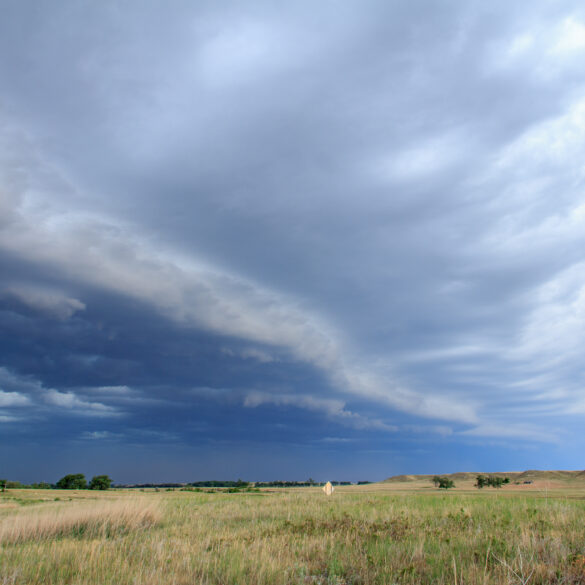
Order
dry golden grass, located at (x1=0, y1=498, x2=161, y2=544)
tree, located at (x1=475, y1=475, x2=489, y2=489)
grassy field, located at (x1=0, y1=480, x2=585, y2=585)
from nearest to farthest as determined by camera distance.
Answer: grassy field, located at (x1=0, y1=480, x2=585, y2=585) < dry golden grass, located at (x1=0, y1=498, x2=161, y2=544) < tree, located at (x1=475, y1=475, x2=489, y2=489)

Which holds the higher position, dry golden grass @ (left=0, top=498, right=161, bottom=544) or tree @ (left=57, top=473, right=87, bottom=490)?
dry golden grass @ (left=0, top=498, right=161, bottom=544)

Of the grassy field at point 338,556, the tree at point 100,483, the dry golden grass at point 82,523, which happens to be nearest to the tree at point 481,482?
the grassy field at point 338,556

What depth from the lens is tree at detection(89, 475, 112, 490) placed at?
16896cm

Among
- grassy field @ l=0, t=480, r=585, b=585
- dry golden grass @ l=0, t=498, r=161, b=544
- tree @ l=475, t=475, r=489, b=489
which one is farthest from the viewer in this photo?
tree @ l=475, t=475, r=489, b=489

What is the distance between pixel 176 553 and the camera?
407 inches

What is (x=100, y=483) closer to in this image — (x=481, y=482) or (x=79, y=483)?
(x=79, y=483)

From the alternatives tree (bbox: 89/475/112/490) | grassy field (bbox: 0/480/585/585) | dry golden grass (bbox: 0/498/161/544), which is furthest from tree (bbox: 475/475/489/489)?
tree (bbox: 89/475/112/490)

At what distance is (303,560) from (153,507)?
44.2 ft

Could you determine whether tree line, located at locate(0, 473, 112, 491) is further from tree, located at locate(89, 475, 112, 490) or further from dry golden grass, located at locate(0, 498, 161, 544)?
dry golden grass, located at locate(0, 498, 161, 544)

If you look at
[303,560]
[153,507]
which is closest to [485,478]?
[153,507]

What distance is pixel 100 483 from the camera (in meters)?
170

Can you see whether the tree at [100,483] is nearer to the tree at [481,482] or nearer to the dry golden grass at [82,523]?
the tree at [481,482]

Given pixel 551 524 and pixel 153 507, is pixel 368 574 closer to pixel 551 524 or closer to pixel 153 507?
pixel 551 524

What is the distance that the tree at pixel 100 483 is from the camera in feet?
554
